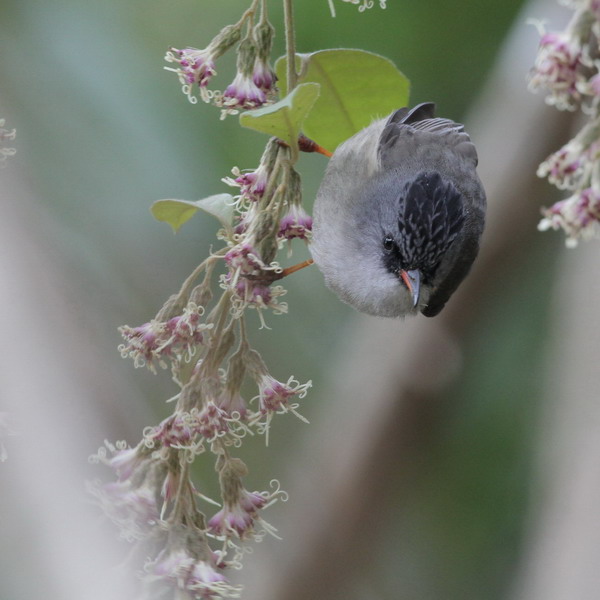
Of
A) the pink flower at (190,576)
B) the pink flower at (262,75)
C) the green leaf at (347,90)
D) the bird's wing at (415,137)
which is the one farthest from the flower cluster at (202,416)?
the bird's wing at (415,137)

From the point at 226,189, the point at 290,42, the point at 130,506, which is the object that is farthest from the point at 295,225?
the point at 226,189

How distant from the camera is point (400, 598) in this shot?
174 inches

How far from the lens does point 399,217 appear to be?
2.30 m

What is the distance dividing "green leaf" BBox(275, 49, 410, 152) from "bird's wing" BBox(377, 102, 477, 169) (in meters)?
0.40

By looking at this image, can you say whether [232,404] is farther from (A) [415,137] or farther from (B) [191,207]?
(A) [415,137]

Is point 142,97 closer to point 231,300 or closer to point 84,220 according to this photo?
point 84,220

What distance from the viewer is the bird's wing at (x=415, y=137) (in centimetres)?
248

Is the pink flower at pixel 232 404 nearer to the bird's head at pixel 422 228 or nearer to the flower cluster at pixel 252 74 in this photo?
the flower cluster at pixel 252 74

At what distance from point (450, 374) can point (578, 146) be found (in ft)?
9.20

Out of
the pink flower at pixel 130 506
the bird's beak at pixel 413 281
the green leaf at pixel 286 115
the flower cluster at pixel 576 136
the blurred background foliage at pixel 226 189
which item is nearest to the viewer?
the flower cluster at pixel 576 136

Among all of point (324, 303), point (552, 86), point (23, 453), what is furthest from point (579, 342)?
point (552, 86)

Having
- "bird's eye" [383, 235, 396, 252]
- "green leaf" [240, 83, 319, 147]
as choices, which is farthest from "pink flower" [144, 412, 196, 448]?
"bird's eye" [383, 235, 396, 252]

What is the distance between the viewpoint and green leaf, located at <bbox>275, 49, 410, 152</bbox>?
1.85 meters

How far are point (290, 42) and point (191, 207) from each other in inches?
12.4
